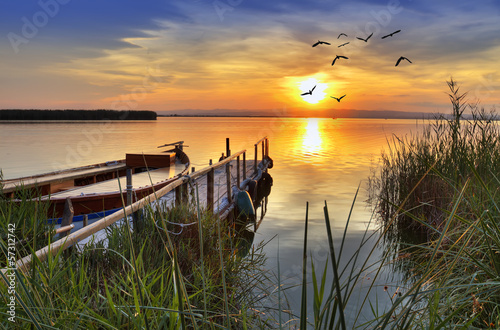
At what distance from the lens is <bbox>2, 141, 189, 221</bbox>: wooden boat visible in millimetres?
7800

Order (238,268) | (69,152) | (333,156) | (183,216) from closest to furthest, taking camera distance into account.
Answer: (238,268) → (183,216) → (333,156) → (69,152)

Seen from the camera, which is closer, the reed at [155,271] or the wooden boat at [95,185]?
the reed at [155,271]

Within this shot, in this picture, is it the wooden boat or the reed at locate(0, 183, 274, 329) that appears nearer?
the reed at locate(0, 183, 274, 329)

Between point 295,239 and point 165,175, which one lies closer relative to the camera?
point 295,239

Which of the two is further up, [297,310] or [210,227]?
[210,227]

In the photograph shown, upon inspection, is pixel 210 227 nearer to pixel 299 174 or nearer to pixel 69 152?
pixel 299 174

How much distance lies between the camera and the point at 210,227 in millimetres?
5441

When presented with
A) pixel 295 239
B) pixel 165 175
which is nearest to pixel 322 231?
pixel 295 239

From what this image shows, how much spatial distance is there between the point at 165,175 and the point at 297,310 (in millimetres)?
8252

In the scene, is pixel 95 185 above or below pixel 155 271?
below

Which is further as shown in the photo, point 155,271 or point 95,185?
point 95,185

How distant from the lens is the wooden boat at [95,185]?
25.6 feet

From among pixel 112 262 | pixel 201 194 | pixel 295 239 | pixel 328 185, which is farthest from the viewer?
pixel 328 185

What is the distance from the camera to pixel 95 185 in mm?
10188
